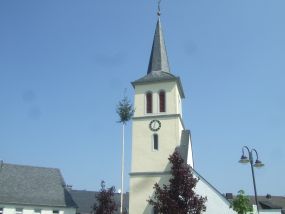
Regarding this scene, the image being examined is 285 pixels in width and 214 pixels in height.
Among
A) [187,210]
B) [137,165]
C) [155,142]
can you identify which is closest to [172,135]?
[155,142]

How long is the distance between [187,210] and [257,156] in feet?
24.1

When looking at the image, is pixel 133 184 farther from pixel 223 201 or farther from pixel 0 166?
pixel 0 166

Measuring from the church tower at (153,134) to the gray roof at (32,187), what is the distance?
9.48 meters

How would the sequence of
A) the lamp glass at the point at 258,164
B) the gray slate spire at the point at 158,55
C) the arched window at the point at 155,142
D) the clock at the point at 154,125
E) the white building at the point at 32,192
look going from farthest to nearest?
the gray slate spire at the point at 158,55, the white building at the point at 32,192, the clock at the point at 154,125, the arched window at the point at 155,142, the lamp glass at the point at 258,164

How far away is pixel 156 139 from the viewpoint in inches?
1323

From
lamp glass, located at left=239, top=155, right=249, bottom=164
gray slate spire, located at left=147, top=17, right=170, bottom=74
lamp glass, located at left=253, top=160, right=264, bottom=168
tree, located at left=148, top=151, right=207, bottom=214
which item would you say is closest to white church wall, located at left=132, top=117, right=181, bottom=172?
gray slate spire, located at left=147, top=17, right=170, bottom=74

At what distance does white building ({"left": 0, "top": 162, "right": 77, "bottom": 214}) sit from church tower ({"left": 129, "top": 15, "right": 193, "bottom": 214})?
9298 mm

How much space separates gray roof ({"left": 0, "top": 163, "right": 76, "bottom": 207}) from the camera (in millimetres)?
36344

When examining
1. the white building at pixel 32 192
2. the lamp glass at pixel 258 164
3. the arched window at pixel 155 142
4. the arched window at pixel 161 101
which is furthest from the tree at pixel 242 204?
the white building at pixel 32 192

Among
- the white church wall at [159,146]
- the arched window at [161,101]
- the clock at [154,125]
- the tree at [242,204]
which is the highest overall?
the arched window at [161,101]

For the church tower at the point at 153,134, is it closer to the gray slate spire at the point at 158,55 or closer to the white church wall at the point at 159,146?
the white church wall at the point at 159,146

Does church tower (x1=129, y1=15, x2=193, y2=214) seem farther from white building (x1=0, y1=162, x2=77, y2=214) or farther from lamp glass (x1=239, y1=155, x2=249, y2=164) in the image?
lamp glass (x1=239, y1=155, x2=249, y2=164)

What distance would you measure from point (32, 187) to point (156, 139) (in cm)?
1401

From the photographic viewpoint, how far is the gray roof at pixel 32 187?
36.3 meters
